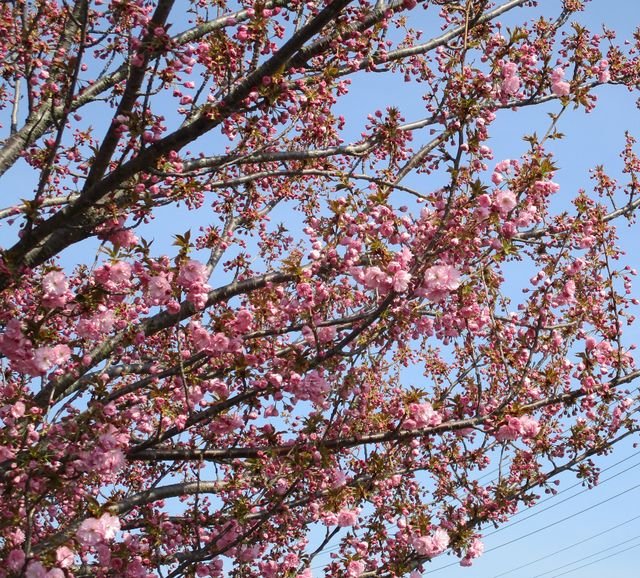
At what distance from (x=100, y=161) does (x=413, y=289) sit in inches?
92.0

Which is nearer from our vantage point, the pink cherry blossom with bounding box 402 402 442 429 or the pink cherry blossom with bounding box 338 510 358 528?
the pink cherry blossom with bounding box 402 402 442 429

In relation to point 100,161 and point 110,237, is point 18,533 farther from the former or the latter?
point 100,161

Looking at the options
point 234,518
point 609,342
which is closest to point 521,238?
point 609,342

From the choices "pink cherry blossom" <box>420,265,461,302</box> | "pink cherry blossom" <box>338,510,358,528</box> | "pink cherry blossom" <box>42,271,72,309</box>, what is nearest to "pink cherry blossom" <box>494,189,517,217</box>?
"pink cherry blossom" <box>420,265,461,302</box>

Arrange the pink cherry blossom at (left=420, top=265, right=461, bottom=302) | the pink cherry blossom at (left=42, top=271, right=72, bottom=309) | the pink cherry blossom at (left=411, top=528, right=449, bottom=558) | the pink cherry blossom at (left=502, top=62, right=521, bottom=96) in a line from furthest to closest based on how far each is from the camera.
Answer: the pink cherry blossom at (left=411, top=528, right=449, bottom=558) → the pink cherry blossom at (left=502, top=62, right=521, bottom=96) → the pink cherry blossom at (left=420, top=265, right=461, bottom=302) → the pink cherry blossom at (left=42, top=271, right=72, bottom=309)

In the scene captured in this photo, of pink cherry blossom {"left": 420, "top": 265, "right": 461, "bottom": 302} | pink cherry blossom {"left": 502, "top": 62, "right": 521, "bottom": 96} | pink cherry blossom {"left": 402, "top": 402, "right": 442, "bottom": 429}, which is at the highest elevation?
pink cherry blossom {"left": 502, "top": 62, "right": 521, "bottom": 96}

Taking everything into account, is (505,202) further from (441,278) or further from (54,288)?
(54,288)

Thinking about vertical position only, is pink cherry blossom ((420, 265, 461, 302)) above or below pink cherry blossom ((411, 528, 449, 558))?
above

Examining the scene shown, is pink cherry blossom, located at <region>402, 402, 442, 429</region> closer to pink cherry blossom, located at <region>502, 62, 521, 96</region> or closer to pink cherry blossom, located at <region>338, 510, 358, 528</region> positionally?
pink cherry blossom, located at <region>338, 510, 358, 528</region>

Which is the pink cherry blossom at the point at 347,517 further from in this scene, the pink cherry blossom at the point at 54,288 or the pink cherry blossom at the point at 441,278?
the pink cherry blossom at the point at 54,288

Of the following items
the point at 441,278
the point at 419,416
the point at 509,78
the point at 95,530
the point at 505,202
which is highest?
the point at 509,78

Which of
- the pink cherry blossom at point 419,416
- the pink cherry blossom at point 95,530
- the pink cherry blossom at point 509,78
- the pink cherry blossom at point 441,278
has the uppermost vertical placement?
the pink cherry blossom at point 509,78

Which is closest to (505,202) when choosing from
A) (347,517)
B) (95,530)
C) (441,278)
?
(441,278)

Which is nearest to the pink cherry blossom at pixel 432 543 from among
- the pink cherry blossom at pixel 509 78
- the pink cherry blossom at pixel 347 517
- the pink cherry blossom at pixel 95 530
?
the pink cherry blossom at pixel 347 517
